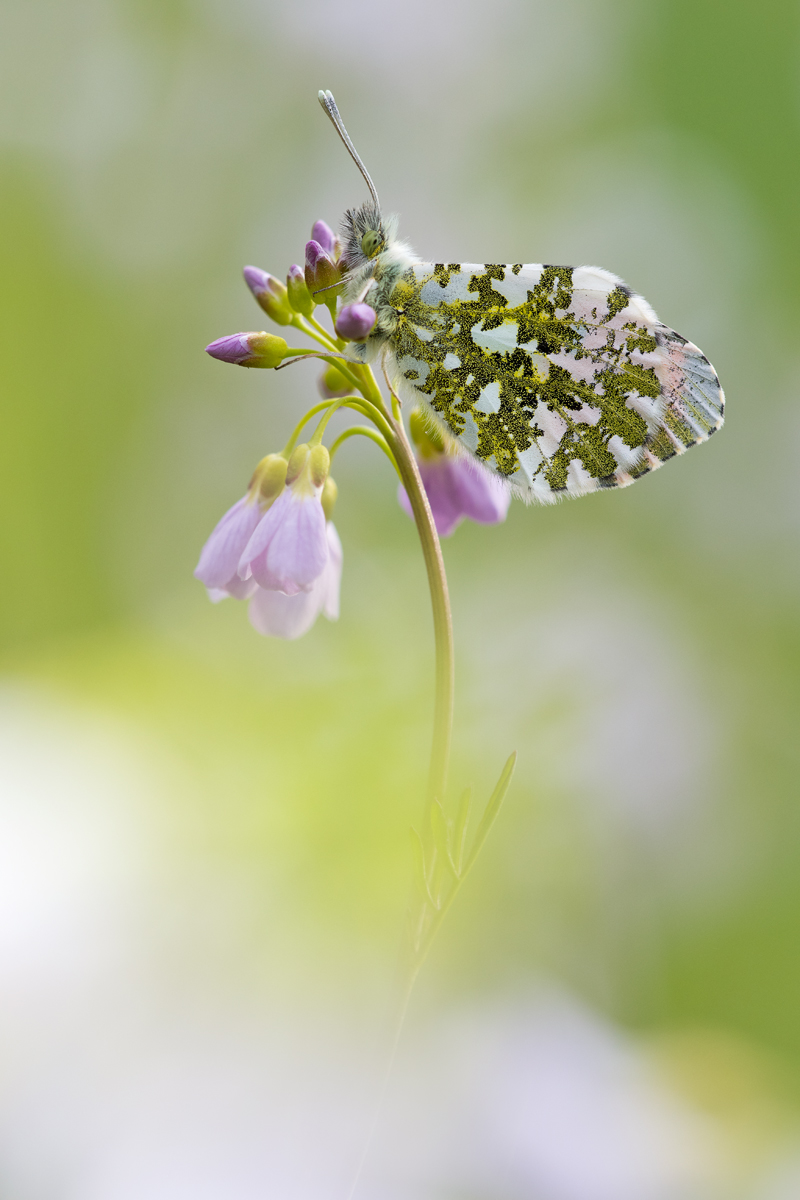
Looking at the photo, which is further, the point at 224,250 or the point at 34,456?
the point at 224,250

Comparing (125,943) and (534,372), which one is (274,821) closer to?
(125,943)

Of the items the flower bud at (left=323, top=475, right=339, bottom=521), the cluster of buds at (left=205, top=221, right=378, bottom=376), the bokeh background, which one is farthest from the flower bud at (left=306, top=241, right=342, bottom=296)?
the bokeh background

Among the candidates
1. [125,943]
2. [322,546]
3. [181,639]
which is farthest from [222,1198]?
[181,639]

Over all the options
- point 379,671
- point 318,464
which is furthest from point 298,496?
point 379,671

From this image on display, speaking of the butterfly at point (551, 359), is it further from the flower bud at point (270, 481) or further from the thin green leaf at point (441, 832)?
the thin green leaf at point (441, 832)

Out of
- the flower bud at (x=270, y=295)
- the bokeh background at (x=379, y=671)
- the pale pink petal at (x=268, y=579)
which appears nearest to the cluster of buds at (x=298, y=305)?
the flower bud at (x=270, y=295)

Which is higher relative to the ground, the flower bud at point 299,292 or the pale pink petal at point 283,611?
the flower bud at point 299,292
